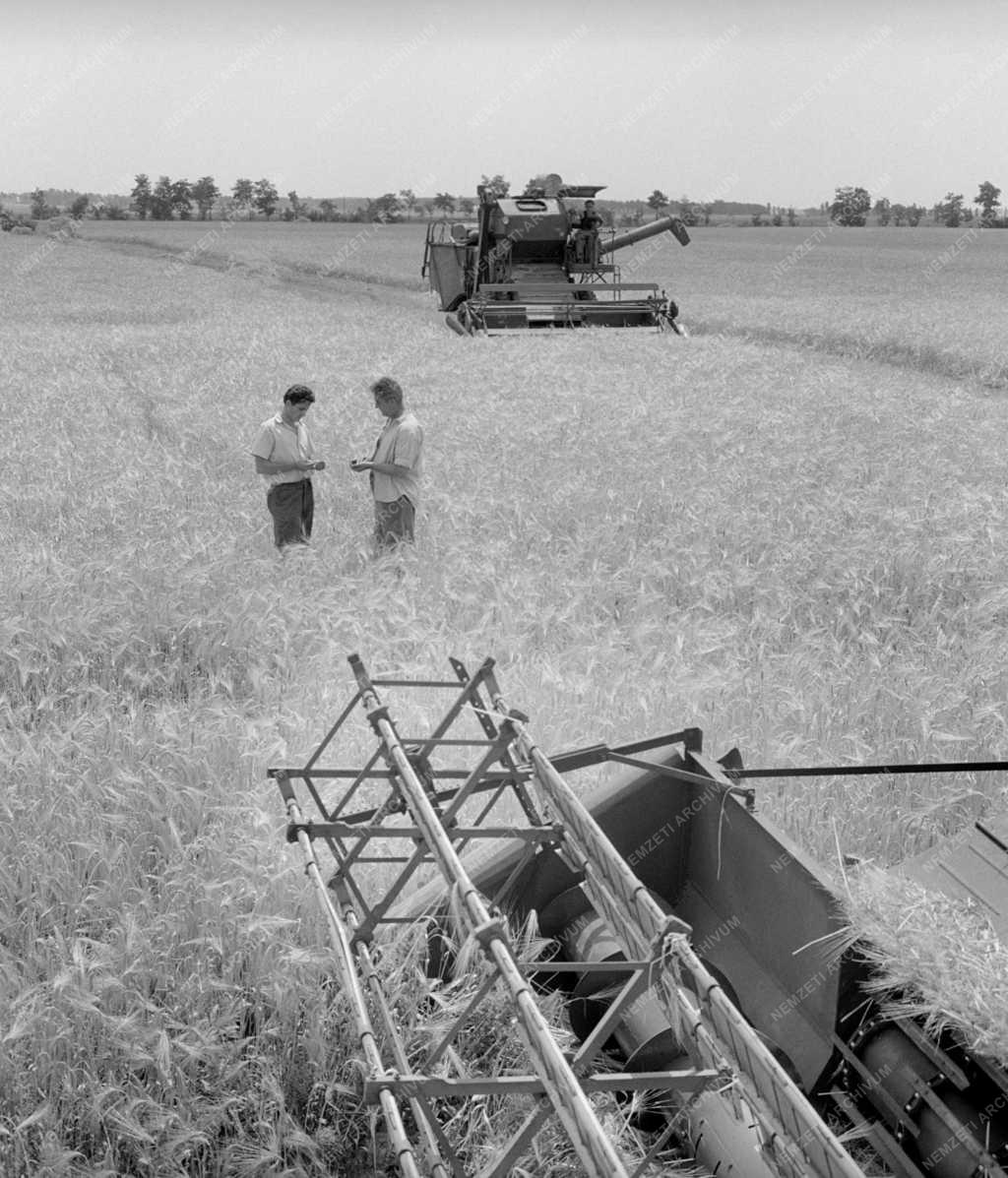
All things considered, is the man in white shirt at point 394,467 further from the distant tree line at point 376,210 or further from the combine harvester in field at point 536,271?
the distant tree line at point 376,210

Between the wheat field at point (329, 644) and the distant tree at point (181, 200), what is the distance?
104123 millimetres

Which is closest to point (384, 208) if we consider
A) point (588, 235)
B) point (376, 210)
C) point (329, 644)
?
point (376, 210)

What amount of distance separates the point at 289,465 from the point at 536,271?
1799 centimetres

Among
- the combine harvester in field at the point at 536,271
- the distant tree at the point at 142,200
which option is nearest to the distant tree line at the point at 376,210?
the distant tree at the point at 142,200

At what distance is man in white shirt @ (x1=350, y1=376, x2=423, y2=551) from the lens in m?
6.81

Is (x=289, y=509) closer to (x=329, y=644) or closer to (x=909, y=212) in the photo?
(x=329, y=644)

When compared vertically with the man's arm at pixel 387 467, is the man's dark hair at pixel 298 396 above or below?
above

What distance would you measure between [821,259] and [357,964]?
58.3m

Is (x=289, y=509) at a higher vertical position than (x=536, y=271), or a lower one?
lower

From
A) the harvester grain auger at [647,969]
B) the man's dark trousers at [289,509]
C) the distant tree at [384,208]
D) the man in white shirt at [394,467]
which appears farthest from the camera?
the distant tree at [384,208]

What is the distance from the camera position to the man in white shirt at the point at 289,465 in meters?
6.97

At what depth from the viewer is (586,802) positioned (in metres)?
3.43

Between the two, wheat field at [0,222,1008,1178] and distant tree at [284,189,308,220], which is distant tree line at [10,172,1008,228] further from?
wheat field at [0,222,1008,1178]

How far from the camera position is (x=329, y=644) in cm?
544
